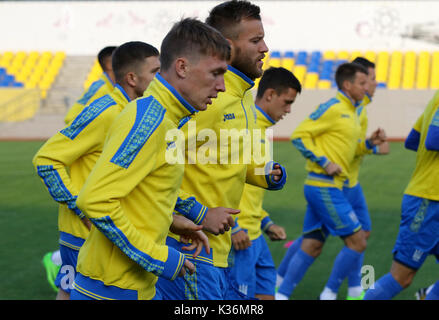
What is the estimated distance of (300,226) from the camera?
812 centimetres

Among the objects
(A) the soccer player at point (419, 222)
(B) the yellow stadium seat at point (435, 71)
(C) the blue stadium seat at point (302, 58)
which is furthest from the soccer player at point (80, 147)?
(C) the blue stadium seat at point (302, 58)

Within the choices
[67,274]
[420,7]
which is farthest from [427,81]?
[67,274]

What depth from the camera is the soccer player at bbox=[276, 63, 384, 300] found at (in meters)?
5.38

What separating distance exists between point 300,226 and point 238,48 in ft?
17.0

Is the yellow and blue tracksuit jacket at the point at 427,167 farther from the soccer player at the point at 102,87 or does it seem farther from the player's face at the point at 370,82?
the soccer player at the point at 102,87

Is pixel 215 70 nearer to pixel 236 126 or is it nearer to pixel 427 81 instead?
pixel 236 126

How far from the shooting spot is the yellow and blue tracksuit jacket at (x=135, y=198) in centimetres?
226

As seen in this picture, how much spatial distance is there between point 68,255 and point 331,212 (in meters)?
2.43

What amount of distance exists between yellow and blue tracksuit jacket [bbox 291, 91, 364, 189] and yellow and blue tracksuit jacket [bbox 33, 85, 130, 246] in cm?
232

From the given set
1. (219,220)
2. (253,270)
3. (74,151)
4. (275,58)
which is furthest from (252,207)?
(275,58)

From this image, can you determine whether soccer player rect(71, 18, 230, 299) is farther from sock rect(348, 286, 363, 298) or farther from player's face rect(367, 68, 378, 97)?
player's face rect(367, 68, 378, 97)

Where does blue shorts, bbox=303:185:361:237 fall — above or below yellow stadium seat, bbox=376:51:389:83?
above

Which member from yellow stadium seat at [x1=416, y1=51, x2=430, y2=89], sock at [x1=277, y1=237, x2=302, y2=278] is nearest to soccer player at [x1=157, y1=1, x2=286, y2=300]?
sock at [x1=277, y1=237, x2=302, y2=278]

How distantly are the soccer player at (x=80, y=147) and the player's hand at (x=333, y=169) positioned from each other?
6.72ft
